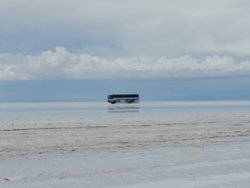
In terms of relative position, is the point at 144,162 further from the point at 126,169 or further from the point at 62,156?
the point at 62,156

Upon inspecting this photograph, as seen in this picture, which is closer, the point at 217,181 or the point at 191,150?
the point at 217,181

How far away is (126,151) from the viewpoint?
21312mm

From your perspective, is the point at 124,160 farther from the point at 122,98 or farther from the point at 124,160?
the point at 122,98

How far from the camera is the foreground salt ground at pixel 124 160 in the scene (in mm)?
13705

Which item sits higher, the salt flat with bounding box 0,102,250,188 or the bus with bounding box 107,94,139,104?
the bus with bounding box 107,94,139,104

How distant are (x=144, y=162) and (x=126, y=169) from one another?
1.88 m

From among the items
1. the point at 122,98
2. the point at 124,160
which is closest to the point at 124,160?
the point at 124,160

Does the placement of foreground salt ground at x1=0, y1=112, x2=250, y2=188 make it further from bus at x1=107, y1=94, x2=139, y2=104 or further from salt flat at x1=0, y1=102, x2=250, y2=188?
bus at x1=107, y1=94, x2=139, y2=104

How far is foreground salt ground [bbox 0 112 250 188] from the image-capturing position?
13705 millimetres

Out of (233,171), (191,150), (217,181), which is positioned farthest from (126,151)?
(217,181)

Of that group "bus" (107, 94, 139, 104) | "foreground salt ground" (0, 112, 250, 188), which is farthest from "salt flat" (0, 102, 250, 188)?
"bus" (107, 94, 139, 104)

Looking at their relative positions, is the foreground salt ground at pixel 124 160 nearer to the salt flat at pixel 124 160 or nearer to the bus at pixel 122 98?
the salt flat at pixel 124 160

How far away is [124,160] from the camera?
18.1 meters

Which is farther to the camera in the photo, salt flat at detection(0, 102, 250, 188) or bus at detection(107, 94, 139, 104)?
bus at detection(107, 94, 139, 104)
